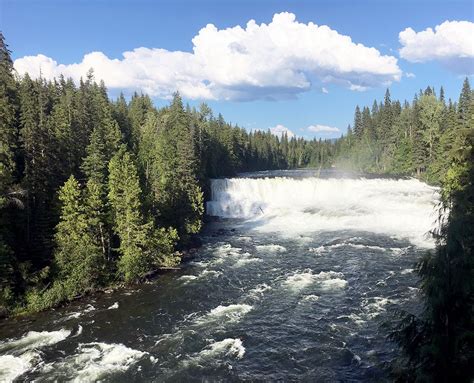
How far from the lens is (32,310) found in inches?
1192

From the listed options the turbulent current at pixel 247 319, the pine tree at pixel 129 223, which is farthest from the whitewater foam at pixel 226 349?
the pine tree at pixel 129 223

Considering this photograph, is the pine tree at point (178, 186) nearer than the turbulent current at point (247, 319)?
No

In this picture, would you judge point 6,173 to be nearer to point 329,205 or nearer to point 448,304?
point 448,304

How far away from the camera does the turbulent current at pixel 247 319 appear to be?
71.8 feet

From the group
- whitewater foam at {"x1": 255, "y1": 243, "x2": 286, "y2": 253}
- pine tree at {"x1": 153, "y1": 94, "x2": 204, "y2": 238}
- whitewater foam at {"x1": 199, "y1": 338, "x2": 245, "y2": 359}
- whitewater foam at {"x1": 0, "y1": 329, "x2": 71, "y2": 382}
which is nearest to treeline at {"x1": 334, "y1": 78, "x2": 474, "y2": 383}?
whitewater foam at {"x1": 199, "y1": 338, "x2": 245, "y2": 359}

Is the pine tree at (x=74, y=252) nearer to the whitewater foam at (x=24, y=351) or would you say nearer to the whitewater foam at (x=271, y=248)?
the whitewater foam at (x=24, y=351)

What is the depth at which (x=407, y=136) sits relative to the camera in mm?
109625

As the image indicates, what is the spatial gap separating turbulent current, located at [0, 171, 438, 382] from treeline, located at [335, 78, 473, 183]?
121ft

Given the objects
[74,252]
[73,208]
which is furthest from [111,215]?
[74,252]

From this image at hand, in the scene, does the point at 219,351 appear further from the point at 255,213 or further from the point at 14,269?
the point at 255,213

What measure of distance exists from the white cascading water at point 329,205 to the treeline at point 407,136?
11545mm

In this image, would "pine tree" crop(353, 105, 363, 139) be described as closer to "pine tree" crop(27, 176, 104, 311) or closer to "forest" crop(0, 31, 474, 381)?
"forest" crop(0, 31, 474, 381)

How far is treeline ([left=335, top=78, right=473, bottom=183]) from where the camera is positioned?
84.0 metres

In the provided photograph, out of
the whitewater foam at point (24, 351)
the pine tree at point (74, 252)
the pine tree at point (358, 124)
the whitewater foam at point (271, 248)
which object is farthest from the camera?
the pine tree at point (358, 124)
